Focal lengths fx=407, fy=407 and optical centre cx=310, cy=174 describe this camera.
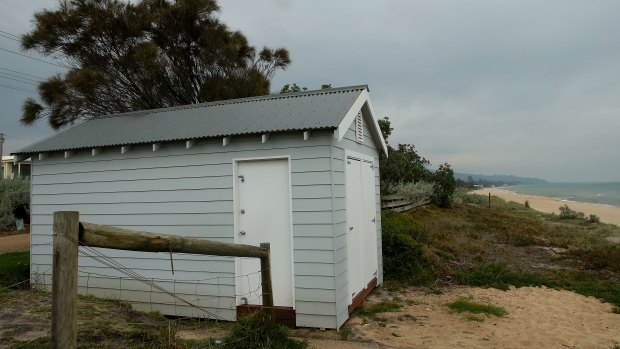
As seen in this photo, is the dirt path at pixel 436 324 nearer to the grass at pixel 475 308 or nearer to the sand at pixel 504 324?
the sand at pixel 504 324

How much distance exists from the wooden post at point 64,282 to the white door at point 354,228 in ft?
14.0

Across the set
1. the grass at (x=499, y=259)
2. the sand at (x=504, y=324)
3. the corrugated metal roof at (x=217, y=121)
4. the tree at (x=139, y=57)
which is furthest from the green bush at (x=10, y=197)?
the sand at (x=504, y=324)

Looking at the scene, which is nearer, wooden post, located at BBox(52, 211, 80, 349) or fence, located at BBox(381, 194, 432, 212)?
wooden post, located at BBox(52, 211, 80, 349)

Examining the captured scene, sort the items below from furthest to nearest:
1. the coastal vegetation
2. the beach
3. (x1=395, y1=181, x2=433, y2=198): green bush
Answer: the beach → (x1=395, y1=181, x2=433, y2=198): green bush → the coastal vegetation

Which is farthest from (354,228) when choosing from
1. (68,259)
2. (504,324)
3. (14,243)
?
(14,243)

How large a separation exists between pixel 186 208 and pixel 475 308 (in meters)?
4.80

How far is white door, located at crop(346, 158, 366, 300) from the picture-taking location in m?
6.23

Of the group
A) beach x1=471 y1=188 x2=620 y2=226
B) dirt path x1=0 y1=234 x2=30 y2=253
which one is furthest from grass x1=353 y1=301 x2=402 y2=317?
beach x1=471 y1=188 x2=620 y2=226

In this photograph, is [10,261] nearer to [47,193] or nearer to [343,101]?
[47,193]

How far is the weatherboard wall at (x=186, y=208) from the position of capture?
5.58 metres

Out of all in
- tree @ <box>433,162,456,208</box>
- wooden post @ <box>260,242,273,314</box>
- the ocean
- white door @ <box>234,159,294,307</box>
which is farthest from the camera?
the ocean

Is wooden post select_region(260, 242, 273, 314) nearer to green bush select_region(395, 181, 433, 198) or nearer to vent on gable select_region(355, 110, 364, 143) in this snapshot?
vent on gable select_region(355, 110, 364, 143)

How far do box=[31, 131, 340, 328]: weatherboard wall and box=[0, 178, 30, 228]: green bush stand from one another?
10.4 meters

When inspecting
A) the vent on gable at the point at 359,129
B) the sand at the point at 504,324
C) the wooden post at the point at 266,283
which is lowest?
the sand at the point at 504,324
